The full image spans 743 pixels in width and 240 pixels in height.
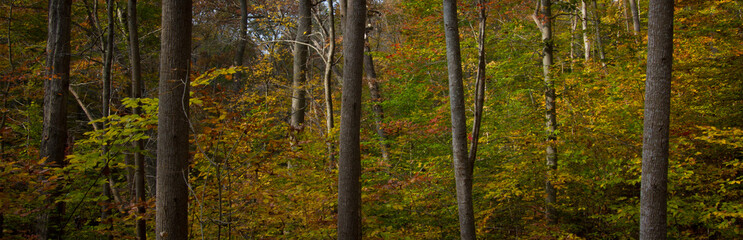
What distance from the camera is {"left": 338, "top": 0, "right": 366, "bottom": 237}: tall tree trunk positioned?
17.4 feet

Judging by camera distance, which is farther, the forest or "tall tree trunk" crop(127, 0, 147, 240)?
"tall tree trunk" crop(127, 0, 147, 240)

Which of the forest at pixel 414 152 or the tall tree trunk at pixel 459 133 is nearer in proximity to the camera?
the forest at pixel 414 152

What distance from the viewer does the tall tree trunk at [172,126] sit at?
4047mm

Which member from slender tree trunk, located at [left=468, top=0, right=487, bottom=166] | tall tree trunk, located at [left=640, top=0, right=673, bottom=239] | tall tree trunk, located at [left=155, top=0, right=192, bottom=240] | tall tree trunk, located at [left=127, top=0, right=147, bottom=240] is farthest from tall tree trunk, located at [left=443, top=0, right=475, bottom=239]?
tall tree trunk, located at [left=127, top=0, right=147, bottom=240]

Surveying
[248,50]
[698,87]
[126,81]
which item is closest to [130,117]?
[126,81]

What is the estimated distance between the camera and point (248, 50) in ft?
66.2

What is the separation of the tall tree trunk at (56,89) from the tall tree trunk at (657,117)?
7.77m

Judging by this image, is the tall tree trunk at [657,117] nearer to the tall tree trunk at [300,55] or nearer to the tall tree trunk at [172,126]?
the tall tree trunk at [172,126]

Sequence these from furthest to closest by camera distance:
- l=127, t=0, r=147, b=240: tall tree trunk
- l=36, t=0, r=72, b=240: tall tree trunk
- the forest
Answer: l=36, t=0, r=72, b=240: tall tree trunk < l=127, t=0, r=147, b=240: tall tree trunk < the forest

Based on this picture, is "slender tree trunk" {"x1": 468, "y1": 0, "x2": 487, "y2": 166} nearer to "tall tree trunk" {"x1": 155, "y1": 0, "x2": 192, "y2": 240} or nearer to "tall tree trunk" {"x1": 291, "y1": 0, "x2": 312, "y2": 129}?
"tall tree trunk" {"x1": 155, "y1": 0, "x2": 192, "y2": 240}

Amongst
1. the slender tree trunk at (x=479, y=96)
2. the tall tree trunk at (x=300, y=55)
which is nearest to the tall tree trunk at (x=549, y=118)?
the slender tree trunk at (x=479, y=96)

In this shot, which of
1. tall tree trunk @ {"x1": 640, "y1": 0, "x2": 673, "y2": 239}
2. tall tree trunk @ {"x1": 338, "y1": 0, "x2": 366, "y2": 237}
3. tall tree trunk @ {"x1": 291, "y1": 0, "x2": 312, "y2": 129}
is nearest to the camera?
tall tree trunk @ {"x1": 640, "y1": 0, "x2": 673, "y2": 239}

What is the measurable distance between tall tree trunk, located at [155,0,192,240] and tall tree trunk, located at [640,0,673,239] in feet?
14.8

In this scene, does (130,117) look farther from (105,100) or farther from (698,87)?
(698,87)
